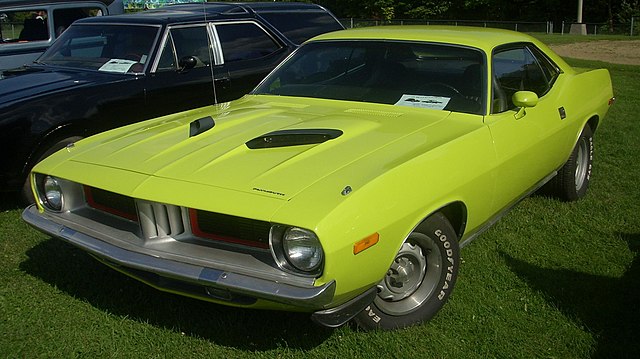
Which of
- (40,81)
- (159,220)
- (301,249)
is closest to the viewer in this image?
(301,249)

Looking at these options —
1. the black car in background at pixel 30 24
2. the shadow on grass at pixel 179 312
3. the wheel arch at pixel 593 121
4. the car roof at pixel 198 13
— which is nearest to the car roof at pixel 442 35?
the wheel arch at pixel 593 121

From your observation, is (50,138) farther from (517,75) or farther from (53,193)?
(517,75)

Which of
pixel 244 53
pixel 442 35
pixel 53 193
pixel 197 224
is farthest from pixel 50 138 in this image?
pixel 442 35

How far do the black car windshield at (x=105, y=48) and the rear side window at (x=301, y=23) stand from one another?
1625 millimetres

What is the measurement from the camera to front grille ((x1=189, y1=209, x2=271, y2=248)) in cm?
271

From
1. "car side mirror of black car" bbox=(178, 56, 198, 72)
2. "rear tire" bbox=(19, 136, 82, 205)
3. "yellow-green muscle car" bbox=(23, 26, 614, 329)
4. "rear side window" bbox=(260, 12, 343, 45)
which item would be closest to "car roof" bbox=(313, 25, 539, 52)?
"yellow-green muscle car" bbox=(23, 26, 614, 329)

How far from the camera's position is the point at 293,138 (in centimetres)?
330

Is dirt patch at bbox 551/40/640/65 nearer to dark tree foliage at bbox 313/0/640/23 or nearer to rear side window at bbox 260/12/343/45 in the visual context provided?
rear side window at bbox 260/12/343/45

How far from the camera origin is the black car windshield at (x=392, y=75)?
3854 millimetres

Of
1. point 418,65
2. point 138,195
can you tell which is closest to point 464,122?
point 418,65

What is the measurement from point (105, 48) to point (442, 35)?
11.2 feet

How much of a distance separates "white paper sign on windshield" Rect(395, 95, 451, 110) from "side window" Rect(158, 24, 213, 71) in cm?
245

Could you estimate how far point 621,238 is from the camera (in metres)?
4.41

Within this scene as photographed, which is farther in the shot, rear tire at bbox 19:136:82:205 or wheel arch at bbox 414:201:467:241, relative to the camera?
rear tire at bbox 19:136:82:205
